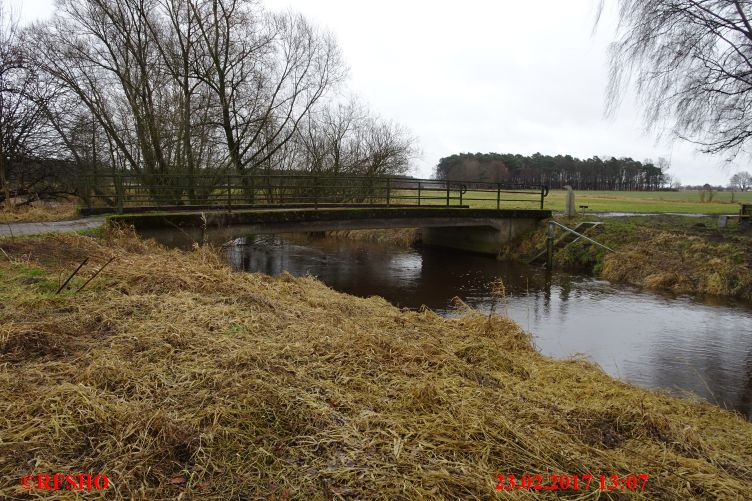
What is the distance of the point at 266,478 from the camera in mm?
2199

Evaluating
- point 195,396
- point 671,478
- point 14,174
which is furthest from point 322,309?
point 14,174

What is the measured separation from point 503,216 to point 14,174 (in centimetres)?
1892

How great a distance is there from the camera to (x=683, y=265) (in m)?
14.6

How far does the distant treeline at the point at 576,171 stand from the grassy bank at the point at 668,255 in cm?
7163

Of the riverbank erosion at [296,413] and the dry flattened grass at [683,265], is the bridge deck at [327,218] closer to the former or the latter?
the dry flattened grass at [683,265]

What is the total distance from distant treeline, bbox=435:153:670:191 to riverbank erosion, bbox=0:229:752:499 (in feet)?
285

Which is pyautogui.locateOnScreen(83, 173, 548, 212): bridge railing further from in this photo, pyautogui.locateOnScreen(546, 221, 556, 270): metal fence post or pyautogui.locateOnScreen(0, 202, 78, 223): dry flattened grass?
pyautogui.locateOnScreen(546, 221, 556, 270): metal fence post

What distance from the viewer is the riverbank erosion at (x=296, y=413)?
7.31ft

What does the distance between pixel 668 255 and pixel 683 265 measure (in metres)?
0.95

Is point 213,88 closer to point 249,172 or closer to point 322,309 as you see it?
point 249,172

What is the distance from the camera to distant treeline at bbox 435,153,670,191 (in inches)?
3617

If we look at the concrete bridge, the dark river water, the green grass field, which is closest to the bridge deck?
the concrete bridge

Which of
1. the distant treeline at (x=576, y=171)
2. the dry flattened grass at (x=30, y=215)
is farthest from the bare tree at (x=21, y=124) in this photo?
the distant treeline at (x=576, y=171)
